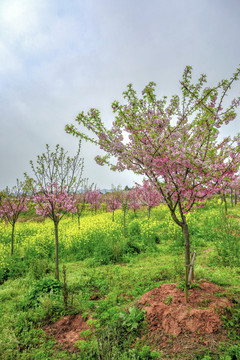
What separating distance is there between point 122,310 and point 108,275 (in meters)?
2.48

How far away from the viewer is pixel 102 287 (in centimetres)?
556

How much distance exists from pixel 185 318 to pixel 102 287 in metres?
2.79

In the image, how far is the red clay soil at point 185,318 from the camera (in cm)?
301

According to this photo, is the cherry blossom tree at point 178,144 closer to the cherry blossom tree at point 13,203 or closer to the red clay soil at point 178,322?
the red clay soil at point 178,322

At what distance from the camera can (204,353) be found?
2.78m

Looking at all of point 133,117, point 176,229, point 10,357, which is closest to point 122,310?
point 10,357

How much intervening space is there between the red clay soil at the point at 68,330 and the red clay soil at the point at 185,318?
4.24ft

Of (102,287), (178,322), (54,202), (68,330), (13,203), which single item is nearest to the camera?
(178,322)

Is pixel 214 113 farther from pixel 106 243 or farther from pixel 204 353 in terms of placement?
pixel 106 243

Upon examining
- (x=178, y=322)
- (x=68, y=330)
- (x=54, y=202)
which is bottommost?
(x=68, y=330)

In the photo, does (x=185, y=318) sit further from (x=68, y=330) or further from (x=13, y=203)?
(x=13, y=203)

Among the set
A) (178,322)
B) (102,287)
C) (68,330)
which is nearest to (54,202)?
(102,287)

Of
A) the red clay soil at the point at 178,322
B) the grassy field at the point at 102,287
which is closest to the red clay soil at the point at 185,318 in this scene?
the red clay soil at the point at 178,322

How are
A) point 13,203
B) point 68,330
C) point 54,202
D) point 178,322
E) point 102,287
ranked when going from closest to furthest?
point 178,322 → point 68,330 → point 102,287 → point 54,202 → point 13,203
